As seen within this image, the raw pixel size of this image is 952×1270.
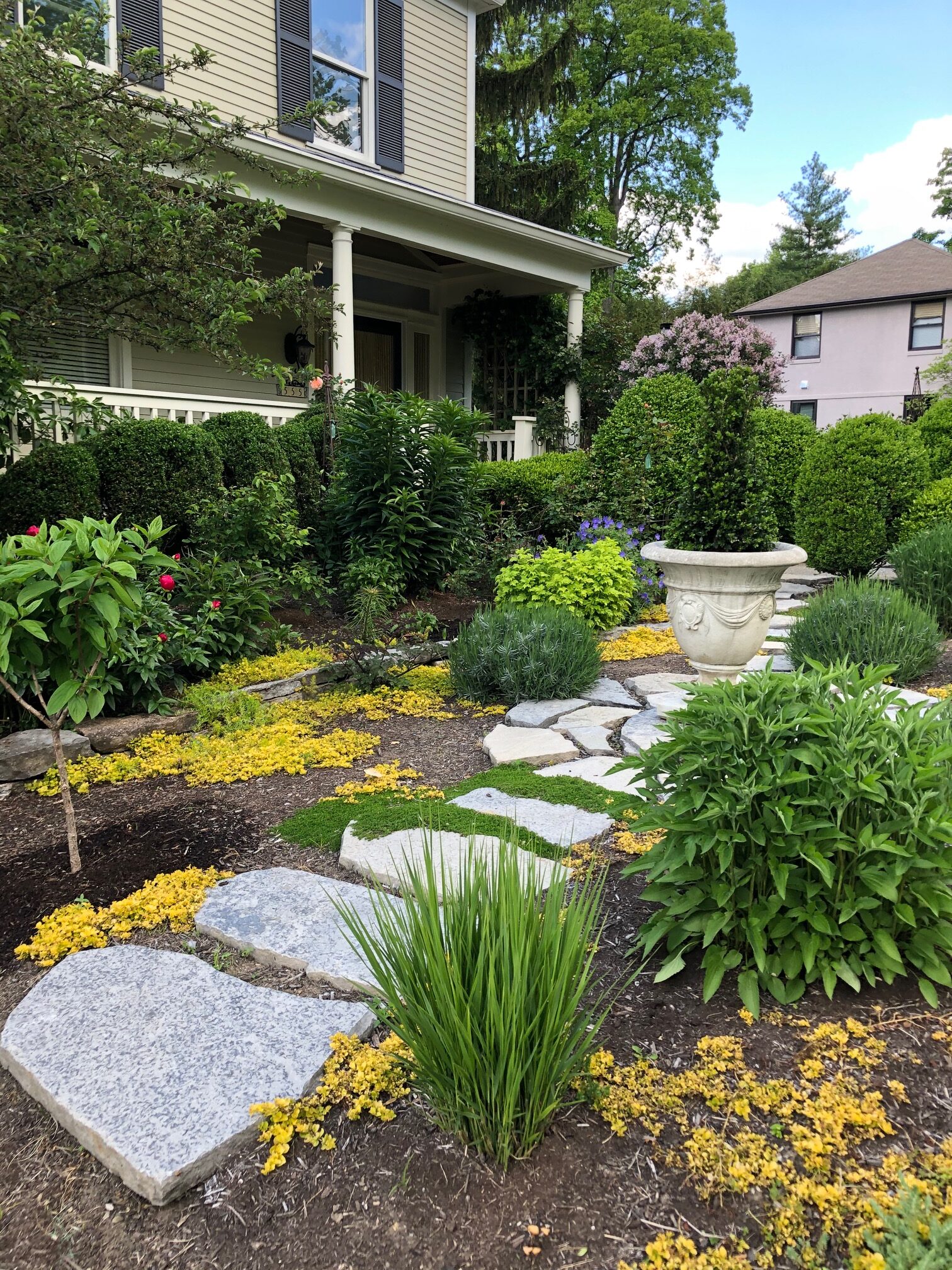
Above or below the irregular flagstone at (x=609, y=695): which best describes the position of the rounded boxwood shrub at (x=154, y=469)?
above

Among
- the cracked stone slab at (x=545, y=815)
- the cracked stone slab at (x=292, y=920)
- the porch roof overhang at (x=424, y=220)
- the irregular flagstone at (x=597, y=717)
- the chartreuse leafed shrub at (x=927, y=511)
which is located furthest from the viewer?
the porch roof overhang at (x=424, y=220)

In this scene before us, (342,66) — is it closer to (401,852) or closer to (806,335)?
(401,852)

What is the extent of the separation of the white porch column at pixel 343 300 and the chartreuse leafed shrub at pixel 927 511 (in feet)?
18.1

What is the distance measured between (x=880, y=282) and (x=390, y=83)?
1955 centimetres

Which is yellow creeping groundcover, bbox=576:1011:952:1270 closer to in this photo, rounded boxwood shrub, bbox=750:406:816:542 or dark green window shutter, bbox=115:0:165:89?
rounded boxwood shrub, bbox=750:406:816:542

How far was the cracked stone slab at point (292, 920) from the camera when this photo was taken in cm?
232

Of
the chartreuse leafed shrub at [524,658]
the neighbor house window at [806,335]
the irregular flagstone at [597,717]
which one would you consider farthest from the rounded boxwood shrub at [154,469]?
the neighbor house window at [806,335]

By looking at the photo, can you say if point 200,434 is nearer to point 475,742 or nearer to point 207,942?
point 475,742

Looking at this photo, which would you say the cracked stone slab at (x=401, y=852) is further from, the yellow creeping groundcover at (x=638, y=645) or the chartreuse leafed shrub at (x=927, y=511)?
the chartreuse leafed shrub at (x=927, y=511)

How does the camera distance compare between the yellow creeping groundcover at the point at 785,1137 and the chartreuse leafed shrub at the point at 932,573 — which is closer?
the yellow creeping groundcover at the point at 785,1137

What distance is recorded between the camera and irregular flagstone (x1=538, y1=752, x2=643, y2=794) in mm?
3543

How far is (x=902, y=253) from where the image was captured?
26234 millimetres

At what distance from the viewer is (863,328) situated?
82.0 ft

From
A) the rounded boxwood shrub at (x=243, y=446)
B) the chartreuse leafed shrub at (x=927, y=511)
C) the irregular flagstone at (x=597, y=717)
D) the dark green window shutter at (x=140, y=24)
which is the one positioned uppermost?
the dark green window shutter at (x=140, y=24)
